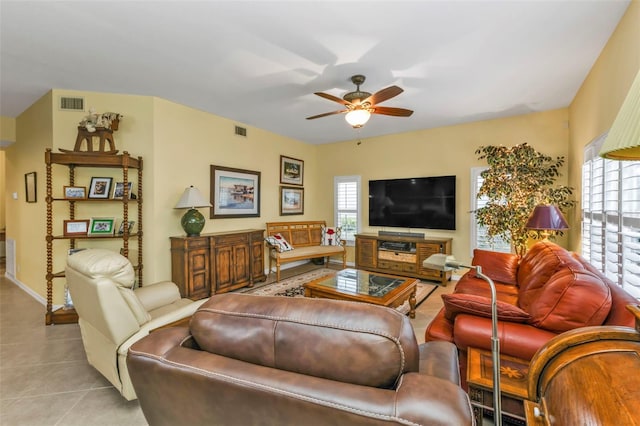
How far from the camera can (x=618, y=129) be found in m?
0.61

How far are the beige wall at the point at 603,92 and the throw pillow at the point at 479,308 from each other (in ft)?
5.90

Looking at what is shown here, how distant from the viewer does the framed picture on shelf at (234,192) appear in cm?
455

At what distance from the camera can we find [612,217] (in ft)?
7.73

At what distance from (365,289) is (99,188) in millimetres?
3448

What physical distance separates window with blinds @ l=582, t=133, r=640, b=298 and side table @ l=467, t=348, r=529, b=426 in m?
1.38

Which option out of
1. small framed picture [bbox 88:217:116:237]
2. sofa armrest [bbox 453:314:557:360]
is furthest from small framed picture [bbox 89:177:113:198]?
sofa armrest [bbox 453:314:557:360]

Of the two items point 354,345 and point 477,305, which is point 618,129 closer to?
point 354,345

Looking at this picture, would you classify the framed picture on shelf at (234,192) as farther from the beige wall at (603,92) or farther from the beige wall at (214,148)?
the beige wall at (603,92)

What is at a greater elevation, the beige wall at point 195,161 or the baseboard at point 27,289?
the beige wall at point 195,161

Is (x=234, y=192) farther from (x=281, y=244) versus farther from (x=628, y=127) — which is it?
(x=628, y=127)

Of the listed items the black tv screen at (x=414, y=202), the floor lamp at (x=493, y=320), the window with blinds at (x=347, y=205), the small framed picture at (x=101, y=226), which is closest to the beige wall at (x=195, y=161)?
the small framed picture at (x=101, y=226)

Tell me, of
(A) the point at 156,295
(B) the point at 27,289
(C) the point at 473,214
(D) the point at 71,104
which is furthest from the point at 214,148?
(C) the point at 473,214

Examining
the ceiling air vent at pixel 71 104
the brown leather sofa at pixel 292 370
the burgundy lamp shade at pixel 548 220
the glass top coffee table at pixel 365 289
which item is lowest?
the glass top coffee table at pixel 365 289

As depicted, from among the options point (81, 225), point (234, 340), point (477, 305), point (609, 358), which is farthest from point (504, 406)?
point (81, 225)
